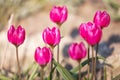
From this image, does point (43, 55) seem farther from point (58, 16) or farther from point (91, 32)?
point (58, 16)

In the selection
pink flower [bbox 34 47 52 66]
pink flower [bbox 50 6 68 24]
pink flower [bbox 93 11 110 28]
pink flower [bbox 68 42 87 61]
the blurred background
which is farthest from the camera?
the blurred background

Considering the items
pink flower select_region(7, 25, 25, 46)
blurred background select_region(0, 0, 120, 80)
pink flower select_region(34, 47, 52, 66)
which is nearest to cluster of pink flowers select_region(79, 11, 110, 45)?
pink flower select_region(34, 47, 52, 66)

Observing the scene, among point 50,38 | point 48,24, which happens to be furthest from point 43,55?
point 48,24

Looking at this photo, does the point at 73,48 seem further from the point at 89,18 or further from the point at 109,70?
the point at 89,18

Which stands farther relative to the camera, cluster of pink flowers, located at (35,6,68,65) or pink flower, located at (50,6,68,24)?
pink flower, located at (50,6,68,24)

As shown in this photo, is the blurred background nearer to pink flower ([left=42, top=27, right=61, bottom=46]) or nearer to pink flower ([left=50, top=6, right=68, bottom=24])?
pink flower ([left=50, top=6, right=68, bottom=24])

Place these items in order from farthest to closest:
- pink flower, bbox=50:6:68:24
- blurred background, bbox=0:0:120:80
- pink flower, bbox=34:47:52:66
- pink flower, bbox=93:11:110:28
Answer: blurred background, bbox=0:0:120:80 → pink flower, bbox=50:6:68:24 → pink flower, bbox=93:11:110:28 → pink flower, bbox=34:47:52:66

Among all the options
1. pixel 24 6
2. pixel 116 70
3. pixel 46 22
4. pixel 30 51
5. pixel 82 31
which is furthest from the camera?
pixel 24 6

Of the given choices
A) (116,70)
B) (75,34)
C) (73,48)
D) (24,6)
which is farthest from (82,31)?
(24,6)
